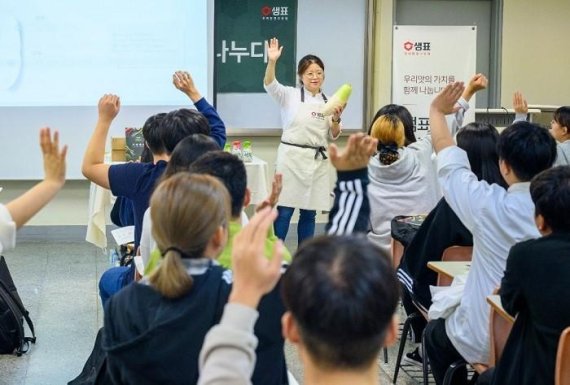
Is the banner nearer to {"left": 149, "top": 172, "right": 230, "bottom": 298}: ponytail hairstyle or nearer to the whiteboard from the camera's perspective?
the whiteboard

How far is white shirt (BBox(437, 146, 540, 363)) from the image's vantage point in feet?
8.08

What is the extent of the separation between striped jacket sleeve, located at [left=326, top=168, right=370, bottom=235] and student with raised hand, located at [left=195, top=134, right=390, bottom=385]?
58 cm

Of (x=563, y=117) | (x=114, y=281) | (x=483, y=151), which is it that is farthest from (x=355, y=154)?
(x=563, y=117)

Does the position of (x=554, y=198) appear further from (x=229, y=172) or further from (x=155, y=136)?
(x=155, y=136)

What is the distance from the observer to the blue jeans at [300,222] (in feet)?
18.7

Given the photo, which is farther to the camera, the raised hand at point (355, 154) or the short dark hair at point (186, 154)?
the short dark hair at point (186, 154)

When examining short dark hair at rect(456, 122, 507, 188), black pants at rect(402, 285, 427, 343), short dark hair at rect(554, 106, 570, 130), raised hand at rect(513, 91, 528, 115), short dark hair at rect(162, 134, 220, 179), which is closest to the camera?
short dark hair at rect(162, 134, 220, 179)

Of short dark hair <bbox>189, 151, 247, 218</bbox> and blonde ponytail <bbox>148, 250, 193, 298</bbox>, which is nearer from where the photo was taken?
blonde ponytail <bbox>148, 250, 193, 298</bbox>

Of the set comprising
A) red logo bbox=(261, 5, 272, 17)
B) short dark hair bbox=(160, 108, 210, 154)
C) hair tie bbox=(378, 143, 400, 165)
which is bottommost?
hair tie bbox=(378, 143, 400, 165)

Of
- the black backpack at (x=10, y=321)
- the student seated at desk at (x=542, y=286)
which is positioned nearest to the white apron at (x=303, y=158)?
the black backpack at (x=10, y=321)

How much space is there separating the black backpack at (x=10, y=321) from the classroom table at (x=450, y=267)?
6.43 feet

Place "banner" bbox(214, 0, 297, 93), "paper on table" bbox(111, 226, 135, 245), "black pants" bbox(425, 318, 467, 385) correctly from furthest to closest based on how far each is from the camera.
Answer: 1. "banner" bbox(214, 0, 297, 93)
2. "paper on table" bbox(111, 226, 135, 245)
3. "black pants" bbox(425, 318, 467, 385)

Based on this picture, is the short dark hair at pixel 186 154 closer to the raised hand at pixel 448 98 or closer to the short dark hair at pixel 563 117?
the raised hand at pixel 448 98

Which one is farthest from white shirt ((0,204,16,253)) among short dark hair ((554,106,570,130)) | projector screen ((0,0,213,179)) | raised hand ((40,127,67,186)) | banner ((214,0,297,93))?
banner ((214,0,297,93))
